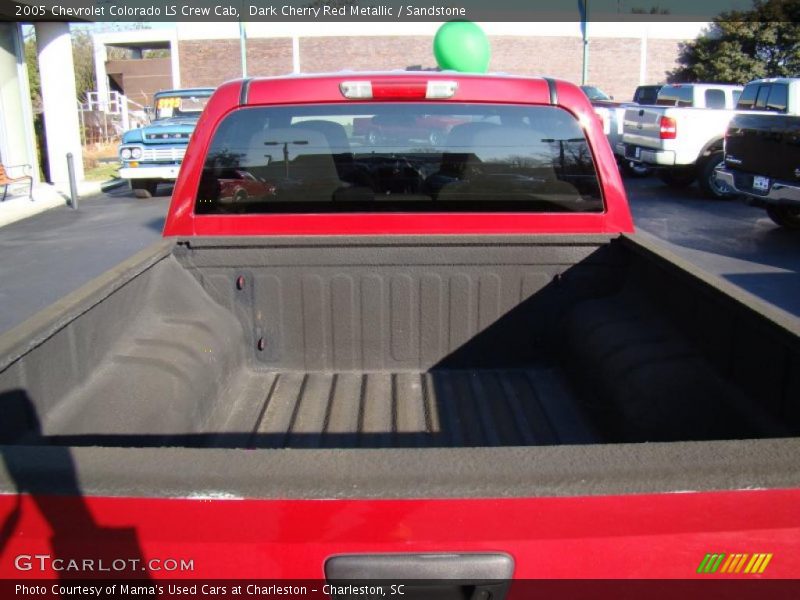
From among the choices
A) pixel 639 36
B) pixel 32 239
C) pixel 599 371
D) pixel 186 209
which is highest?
pixel 639 36

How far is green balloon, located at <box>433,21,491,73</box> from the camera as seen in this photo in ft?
22.7

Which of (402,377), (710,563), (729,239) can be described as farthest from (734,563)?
(729,239)

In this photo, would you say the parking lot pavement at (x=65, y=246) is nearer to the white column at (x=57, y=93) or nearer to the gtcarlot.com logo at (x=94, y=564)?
the white column at (x=57, y=93)

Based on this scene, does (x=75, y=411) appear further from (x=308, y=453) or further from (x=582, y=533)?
(x=582, y=533)

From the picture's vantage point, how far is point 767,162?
405 inches

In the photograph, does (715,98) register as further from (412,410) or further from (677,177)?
(412,410)

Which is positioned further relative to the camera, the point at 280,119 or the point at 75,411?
the point at 280,119

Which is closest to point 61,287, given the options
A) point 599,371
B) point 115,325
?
point 115,325

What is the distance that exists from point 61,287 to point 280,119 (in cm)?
639

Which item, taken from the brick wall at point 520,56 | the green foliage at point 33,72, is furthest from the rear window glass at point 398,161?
the brick wall at point 520,56

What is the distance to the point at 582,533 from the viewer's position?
1.19 meters

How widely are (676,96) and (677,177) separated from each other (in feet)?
7.04

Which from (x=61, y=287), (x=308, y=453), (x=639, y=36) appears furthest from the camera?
(x=639, y=36)

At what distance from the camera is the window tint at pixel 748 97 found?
1380cm
